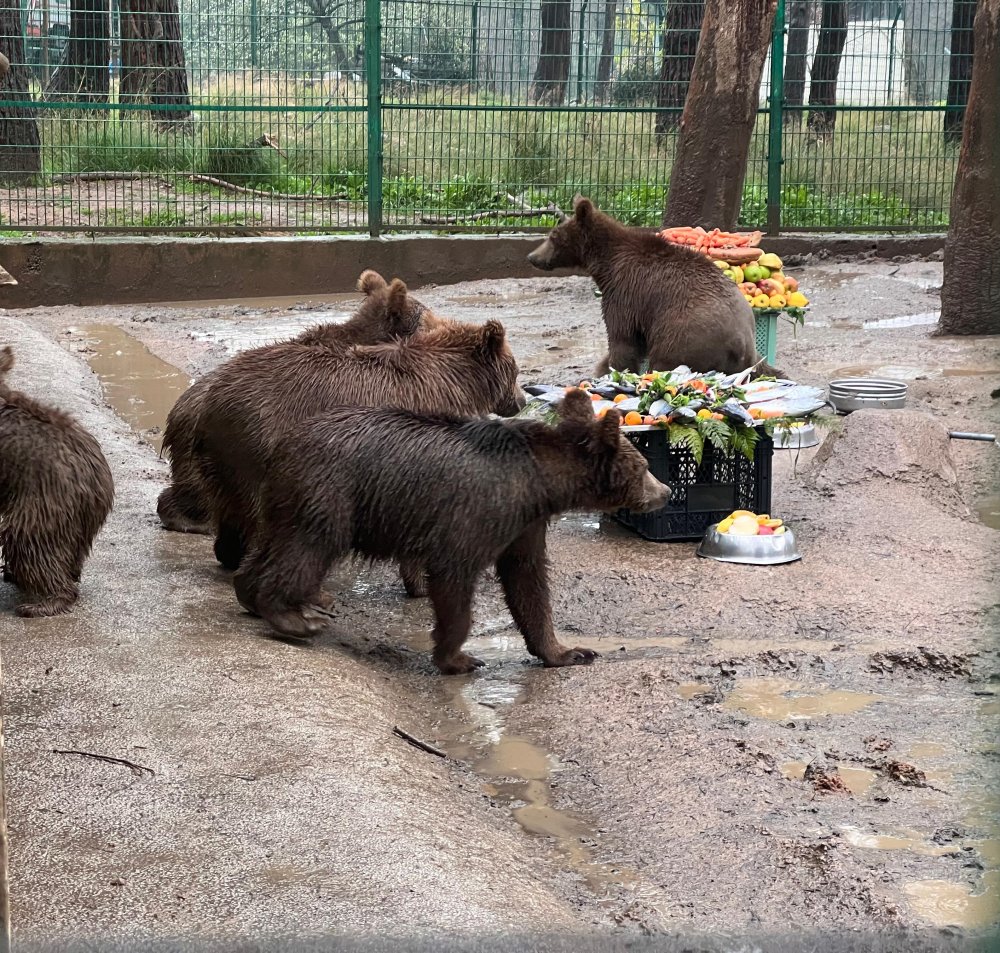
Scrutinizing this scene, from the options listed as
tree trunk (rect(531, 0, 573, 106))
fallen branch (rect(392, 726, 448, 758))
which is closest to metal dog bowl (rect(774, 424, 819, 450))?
fallen branch (rect(392, 726, 448, 758))

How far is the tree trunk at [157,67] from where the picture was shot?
14852 mm

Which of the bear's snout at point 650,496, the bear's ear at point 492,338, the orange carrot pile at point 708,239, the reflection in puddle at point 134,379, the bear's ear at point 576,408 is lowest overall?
the reflection in puddle at point 134,379

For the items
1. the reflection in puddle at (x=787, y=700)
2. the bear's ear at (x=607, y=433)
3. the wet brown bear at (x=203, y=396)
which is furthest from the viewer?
the wet brown bear at (x=203, y=396)

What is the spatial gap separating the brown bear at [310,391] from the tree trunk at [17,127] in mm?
9312

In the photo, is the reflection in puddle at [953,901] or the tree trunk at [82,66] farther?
the tree trunk at [82,66]

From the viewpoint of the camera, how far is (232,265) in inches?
570

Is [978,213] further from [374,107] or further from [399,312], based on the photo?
[399,312]

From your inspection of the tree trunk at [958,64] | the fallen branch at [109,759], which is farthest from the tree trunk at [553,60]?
the fallen branch at [109,759]

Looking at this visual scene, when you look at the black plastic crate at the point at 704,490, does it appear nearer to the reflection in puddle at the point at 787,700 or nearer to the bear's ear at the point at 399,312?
the bear's ear at the point at 399,312

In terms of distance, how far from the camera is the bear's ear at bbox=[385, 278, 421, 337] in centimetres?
714

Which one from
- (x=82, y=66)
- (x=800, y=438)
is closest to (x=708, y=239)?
(x=800, y=438)

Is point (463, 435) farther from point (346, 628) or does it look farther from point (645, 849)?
point (645, 849)

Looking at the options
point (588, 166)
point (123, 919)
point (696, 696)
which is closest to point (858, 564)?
point (696, 696)

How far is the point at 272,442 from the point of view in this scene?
5871 millimetres
